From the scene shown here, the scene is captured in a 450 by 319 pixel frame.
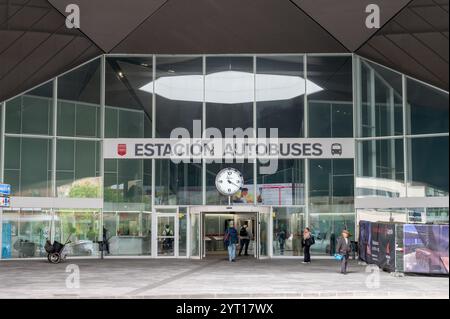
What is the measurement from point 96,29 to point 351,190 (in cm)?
1207

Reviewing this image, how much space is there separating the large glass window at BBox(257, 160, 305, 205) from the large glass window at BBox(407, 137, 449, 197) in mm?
4451

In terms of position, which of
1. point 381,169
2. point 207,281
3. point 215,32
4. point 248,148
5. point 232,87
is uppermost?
point 215,32

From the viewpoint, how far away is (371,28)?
2417 centimetres

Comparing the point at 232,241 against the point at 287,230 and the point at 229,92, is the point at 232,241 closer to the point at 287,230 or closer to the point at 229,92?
the point at 287,230

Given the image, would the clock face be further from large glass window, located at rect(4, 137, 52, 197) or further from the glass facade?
large glass window, located at rect(4, 137, 52, 197)

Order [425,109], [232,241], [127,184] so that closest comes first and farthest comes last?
[232,241], [425,109], [127,184]

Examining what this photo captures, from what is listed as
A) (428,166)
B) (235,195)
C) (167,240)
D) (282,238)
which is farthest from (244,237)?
(428,166)

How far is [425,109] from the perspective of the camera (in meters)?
26.3

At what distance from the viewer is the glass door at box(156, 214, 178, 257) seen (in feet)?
90.0

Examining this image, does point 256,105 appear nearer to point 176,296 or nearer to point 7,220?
point 7,220

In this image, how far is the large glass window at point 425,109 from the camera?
2597cm

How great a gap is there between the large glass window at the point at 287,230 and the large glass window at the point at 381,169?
8.84 ft

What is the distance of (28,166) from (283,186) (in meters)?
10.5

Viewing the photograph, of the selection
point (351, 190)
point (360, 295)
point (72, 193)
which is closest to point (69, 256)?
point (72, 193)
